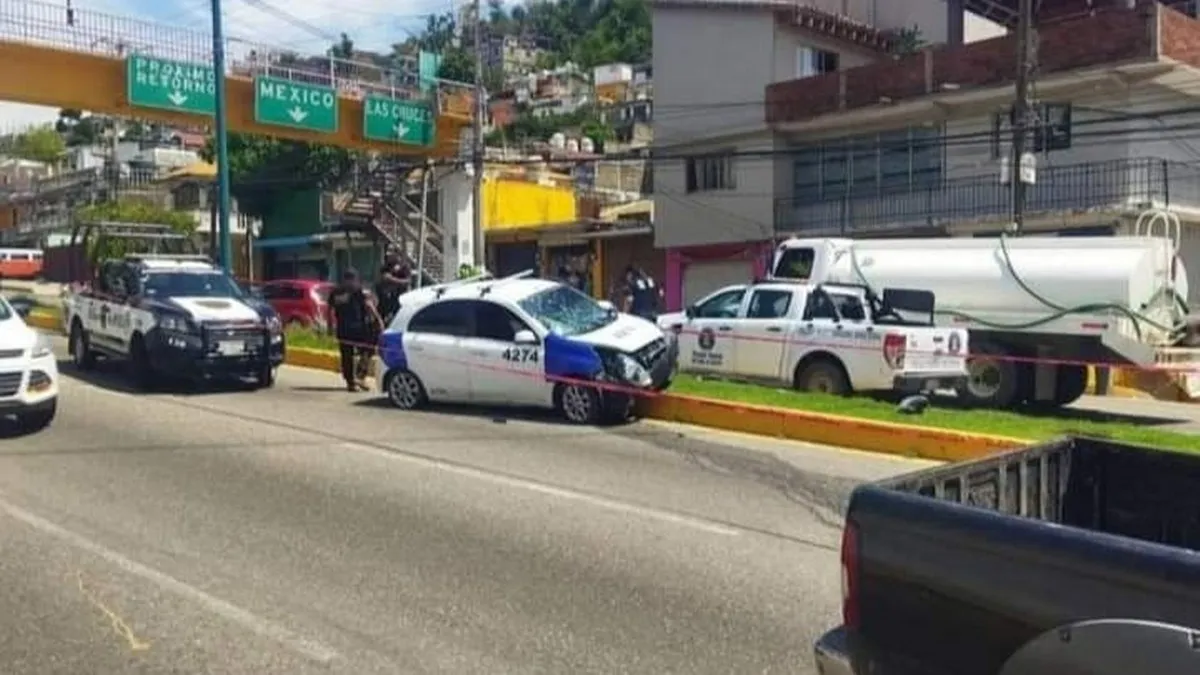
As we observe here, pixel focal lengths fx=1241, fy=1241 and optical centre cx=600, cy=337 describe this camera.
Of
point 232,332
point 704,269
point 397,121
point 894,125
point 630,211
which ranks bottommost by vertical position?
point 232,332

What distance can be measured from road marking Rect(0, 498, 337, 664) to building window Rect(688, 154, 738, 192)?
93.0ft

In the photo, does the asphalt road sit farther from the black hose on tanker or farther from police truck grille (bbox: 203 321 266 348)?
the black hose on tanker

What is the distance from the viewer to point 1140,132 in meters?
27.5

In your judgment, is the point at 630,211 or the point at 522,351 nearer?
the point at 522,351

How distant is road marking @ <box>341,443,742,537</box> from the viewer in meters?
8.50

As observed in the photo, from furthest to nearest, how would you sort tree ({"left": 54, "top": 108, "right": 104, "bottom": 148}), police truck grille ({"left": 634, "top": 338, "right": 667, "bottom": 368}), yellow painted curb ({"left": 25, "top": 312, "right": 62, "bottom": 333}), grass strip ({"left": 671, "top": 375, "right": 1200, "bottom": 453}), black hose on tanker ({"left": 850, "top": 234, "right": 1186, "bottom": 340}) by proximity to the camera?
tree ({"left": 54, "top": 108, "right": 104, "bottom": 148}) < yellow painted curb ({"left": 25, "top": 312, "right": 62, "bottom": 333}) < black hose on tanker ({"left": 850, "top": 234, "right": 1186, "bottom": 340}) < police truck grille ({"left": 634, "top": 338, "right": 667, "bottom": 368}) < grass strip ({"left": 671, "top": 375, "right": 1200, "bottom": 453})

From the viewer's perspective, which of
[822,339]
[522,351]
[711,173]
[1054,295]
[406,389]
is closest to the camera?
[522,351]

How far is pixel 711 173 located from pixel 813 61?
435 cm

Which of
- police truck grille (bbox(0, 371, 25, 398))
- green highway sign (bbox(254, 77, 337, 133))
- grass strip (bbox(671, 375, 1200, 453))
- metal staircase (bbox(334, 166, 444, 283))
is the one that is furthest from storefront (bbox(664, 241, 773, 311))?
police truck grille (bbox(0, 371, 25, 398))

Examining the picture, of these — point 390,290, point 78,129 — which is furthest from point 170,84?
point 78,129

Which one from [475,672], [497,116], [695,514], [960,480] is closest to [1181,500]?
[960,480]

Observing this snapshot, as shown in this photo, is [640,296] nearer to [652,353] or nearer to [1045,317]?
[1045,317]

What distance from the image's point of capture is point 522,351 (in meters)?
14.5

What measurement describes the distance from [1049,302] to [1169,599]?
50.8ft
